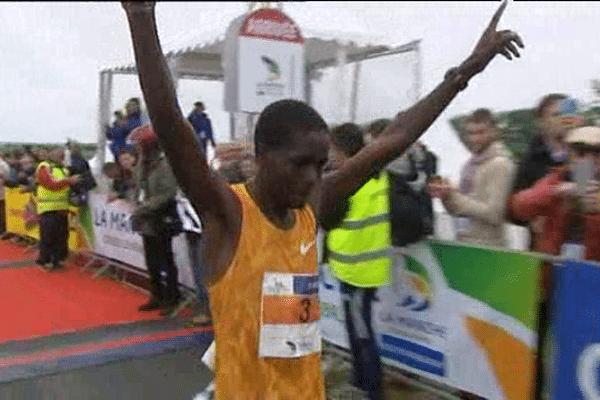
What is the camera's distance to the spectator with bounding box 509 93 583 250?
153 inches

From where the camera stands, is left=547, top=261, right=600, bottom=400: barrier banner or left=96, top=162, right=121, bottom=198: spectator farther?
left=96, top=162, right=121, bottom=198: spectator

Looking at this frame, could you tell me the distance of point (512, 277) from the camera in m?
3.75

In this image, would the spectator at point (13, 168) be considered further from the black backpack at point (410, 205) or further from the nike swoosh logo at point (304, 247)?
the nike swoosh logo at point (304, 247)

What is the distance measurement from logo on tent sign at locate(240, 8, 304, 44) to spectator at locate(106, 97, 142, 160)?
5.76m

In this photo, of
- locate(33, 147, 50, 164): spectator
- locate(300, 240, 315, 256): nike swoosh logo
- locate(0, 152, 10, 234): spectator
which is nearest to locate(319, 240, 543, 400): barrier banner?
locate(300, 240, 315, 256): nike swoosh logo

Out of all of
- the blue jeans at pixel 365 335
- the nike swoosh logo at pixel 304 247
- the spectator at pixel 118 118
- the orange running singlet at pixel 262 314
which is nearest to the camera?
the orange running singlet at pixel 262 314

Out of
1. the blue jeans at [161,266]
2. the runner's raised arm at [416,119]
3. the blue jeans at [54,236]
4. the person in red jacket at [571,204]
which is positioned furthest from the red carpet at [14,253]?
the runner's raised arm at [416,119]

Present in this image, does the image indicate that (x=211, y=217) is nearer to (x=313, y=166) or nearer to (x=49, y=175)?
(x=313, y=166)

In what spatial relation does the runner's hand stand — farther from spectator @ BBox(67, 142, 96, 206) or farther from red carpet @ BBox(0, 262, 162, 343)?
spectator @ BBox(67, 142, 96, 206)

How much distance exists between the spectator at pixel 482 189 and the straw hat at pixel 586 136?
630 millimetres

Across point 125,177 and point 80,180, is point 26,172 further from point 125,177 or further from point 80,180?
point 125,177

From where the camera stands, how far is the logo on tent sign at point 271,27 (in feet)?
16.8

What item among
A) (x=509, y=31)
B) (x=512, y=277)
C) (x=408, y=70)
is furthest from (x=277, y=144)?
(x=408, y=70)

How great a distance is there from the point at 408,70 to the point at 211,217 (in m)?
7.77
